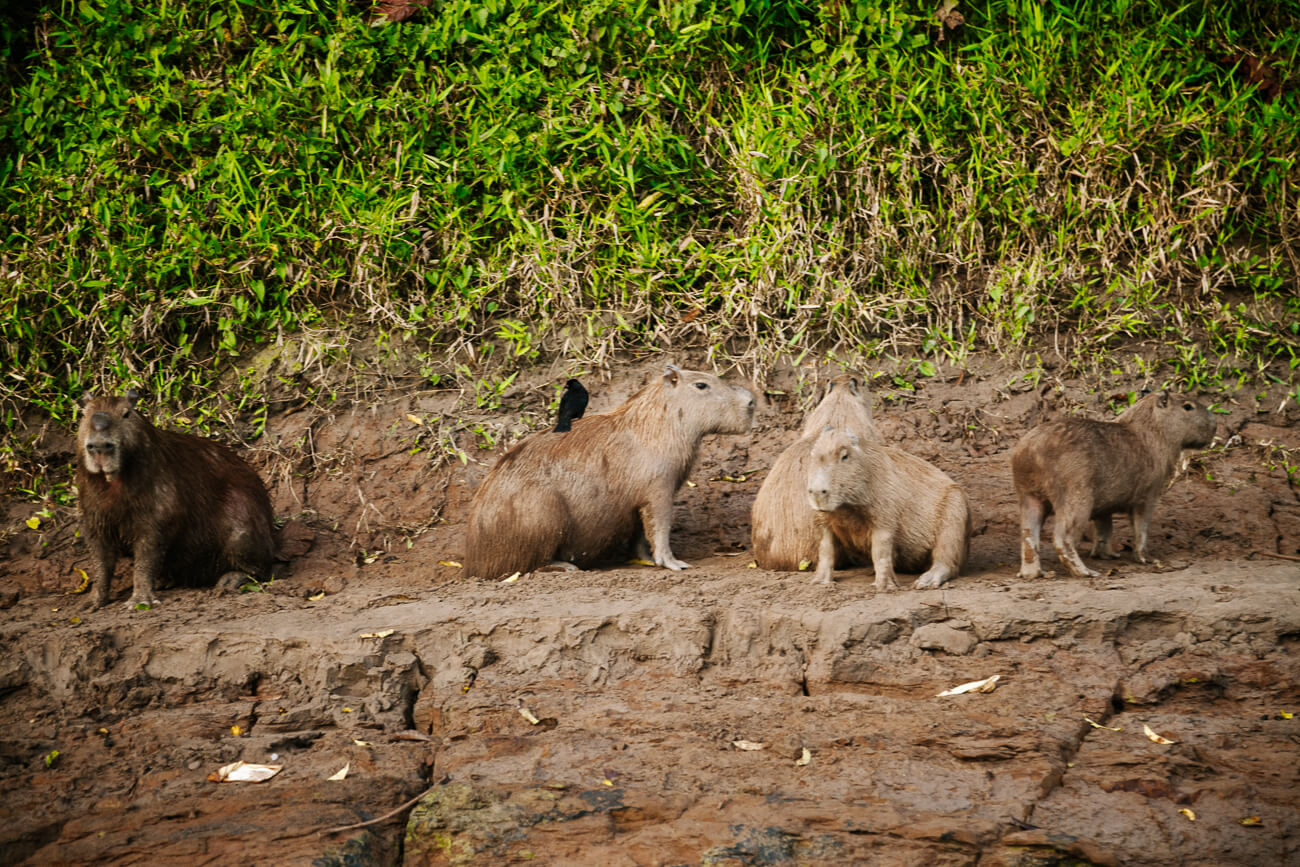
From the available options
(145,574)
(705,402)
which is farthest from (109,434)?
(705,402)

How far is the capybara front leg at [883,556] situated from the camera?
206 inches

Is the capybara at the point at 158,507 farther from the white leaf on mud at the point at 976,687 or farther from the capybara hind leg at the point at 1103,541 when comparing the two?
the capybara hind leg at the point at 1103,541

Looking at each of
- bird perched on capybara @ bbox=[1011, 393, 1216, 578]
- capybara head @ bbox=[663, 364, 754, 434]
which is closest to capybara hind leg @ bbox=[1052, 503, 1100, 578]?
bird perched on capybara @ bbox=[1011, 393, 1216, 578]

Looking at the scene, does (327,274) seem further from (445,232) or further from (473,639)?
(473,639)

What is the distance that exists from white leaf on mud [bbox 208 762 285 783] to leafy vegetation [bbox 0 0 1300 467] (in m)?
3.79

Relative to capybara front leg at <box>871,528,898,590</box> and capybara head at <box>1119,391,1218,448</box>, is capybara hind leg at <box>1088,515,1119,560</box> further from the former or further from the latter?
capybara front leg at <box>871,528,898,590</box>

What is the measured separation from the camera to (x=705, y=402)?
20.6ft

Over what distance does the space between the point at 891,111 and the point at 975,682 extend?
4.70 meters

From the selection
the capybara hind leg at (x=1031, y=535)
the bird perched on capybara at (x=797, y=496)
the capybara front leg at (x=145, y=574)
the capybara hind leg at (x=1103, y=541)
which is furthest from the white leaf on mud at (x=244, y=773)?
the capybara hind leg at (x=1103, y=541)

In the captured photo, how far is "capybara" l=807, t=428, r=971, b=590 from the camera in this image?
517 centimetres

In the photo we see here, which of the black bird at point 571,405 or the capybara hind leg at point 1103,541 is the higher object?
the black bird at point 571,405

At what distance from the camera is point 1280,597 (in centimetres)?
452

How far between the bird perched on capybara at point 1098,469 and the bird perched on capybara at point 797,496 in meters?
0.82

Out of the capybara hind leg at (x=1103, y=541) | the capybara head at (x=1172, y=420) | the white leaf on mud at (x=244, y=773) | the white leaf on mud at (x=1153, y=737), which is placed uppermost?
the capybara head at (x=1172, y=420)
